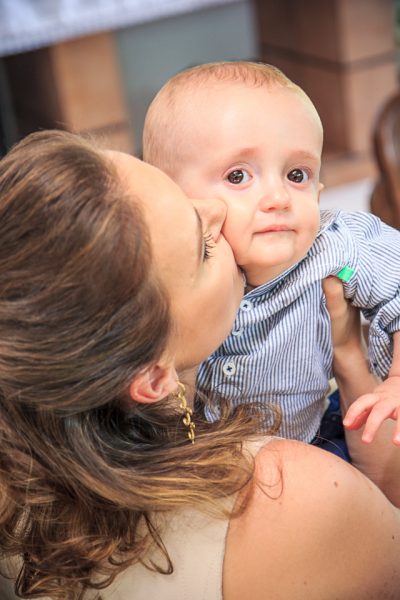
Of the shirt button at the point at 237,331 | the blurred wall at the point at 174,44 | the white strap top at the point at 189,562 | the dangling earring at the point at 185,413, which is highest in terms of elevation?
the dangling earring at the point at 185,413

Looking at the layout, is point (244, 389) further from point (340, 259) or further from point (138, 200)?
point (138, 200)

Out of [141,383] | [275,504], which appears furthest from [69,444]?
[275,504]

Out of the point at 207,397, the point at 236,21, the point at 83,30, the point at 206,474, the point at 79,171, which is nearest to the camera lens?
the point at 79,171

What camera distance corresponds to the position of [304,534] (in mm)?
953

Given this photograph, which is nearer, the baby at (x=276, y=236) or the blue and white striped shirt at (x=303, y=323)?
the baby at (x=276, y=236)

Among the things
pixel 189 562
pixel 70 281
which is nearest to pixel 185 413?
pixel 189 562

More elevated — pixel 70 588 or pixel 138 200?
pixel 138 200

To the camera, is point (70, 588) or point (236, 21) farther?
point (236, 21)

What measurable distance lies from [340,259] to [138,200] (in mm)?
419

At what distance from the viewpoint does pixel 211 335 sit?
3.30 feet

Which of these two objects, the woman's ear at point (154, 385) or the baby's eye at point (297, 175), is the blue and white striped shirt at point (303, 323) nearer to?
the baby's eye at point (297, 175)

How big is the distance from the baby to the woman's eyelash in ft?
0.26

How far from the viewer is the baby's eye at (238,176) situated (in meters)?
1.12

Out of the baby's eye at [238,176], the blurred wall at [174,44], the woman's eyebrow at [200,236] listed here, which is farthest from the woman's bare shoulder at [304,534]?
the blurred wall at [174,44]
